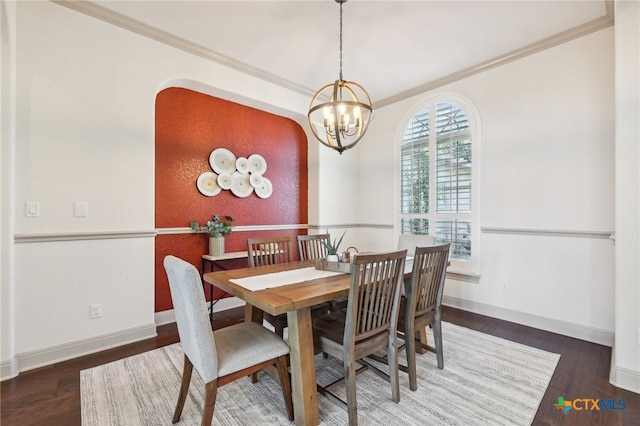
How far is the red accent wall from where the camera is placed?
126 inches

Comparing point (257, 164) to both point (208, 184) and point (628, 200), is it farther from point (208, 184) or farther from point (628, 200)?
point (628, 200)

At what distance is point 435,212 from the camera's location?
151 inches

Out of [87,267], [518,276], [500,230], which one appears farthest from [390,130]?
[87,267]

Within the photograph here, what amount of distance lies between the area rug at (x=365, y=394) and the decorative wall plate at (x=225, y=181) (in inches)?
74.4

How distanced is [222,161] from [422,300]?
109 inches

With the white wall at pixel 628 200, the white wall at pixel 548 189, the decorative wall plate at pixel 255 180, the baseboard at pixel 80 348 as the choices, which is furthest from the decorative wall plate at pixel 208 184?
the white wall at pixel 628 200

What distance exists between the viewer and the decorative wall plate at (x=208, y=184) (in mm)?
3436

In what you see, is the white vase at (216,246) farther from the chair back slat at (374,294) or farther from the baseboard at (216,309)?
the chair back slat at (374,294)

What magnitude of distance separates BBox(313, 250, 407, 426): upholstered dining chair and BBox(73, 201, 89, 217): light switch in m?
2.15

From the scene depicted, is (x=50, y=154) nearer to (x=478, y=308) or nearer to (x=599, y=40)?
(x=478, y=308)

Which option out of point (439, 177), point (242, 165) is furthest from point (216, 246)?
point (439, 177)

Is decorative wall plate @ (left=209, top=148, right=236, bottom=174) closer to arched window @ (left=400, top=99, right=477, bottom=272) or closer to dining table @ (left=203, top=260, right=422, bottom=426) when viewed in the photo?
dining table @ (left=203, top=260, right=422, bottom=426)

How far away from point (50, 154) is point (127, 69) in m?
1.00

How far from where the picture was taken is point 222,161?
11.8ft
